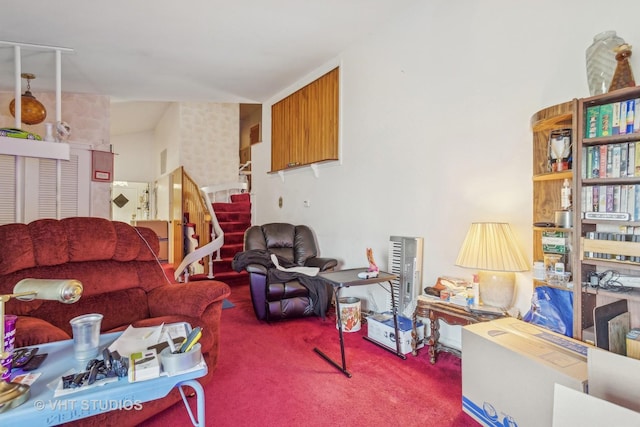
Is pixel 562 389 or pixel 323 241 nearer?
pixel 562 389

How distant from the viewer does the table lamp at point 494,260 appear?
6.99 ft

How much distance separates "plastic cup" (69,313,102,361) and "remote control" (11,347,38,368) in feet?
0.51

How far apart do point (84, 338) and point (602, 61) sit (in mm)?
2821

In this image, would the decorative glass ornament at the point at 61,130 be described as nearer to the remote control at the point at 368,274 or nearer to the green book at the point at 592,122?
the remote control at the point at 368,274

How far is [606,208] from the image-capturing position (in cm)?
169

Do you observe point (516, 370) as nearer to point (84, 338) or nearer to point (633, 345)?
point (633, 345)

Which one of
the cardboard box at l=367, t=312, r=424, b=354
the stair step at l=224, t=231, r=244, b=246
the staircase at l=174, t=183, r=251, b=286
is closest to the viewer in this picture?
the cardboard box at l=367, t=312, r=424, b=354

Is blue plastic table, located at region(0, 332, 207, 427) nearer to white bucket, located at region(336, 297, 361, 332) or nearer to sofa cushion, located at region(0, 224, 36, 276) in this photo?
sofa cushion, located at region(0, 224, 36, 276)

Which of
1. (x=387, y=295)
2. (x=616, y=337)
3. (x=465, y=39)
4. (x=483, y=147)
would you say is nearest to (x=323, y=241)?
(x=387, y=295)

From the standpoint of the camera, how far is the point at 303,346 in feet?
9.44

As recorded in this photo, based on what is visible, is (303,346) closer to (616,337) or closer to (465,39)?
(616,337)

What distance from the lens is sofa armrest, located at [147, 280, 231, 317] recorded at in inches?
82.9

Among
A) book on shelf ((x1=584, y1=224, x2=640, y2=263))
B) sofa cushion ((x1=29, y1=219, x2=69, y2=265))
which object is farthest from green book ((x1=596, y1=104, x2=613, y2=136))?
sofa cushion ((x1=29, y1=219, x2=69, y2=265))

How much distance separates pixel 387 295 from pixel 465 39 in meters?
2.35
